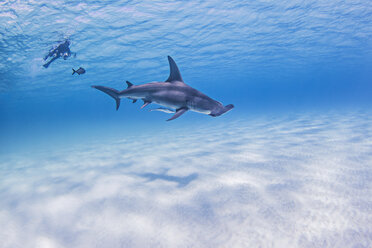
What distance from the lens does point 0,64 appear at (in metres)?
20.6

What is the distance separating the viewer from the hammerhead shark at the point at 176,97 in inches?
Answer: 143

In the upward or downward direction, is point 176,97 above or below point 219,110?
above

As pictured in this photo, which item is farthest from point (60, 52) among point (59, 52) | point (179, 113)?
point (179, 113)

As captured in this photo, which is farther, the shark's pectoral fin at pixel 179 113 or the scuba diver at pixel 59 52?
the scuba diver at pixel 59 52

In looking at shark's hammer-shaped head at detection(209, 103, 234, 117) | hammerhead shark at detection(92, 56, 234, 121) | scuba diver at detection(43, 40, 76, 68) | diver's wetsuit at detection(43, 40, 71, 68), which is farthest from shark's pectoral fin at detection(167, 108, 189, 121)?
diver's wetsuit at detection(43, 40, 71, 68)

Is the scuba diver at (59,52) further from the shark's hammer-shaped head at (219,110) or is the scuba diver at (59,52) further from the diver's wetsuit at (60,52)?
the shark's hammer-shaped head at (219,110)

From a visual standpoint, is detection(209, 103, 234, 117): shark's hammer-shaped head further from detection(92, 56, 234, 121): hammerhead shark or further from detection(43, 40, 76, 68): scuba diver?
detection(43, 40, 76, 68): scuba diver

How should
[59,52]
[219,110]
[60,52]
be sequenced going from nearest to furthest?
[219,110], [59,52], [60,52]

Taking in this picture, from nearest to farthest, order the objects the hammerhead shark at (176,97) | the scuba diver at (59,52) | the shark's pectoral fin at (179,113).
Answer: the shark's pectoral fin at (179,113) < the hammerhead shark at (176,97) < the scuba diver at (59,52)

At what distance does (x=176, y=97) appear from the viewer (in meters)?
3.86

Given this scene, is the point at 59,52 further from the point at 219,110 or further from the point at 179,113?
the point at 219,110

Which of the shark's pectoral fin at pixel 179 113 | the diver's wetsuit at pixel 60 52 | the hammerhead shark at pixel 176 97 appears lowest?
the shark's pectoral fin at pixel 179 113

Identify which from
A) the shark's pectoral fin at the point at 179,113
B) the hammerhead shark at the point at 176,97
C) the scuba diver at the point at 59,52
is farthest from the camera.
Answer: the scuba diver at the point at 59,52

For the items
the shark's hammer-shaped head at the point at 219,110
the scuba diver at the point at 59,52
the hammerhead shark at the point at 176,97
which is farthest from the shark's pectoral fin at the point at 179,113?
the scuba diver at the point at 59,52
